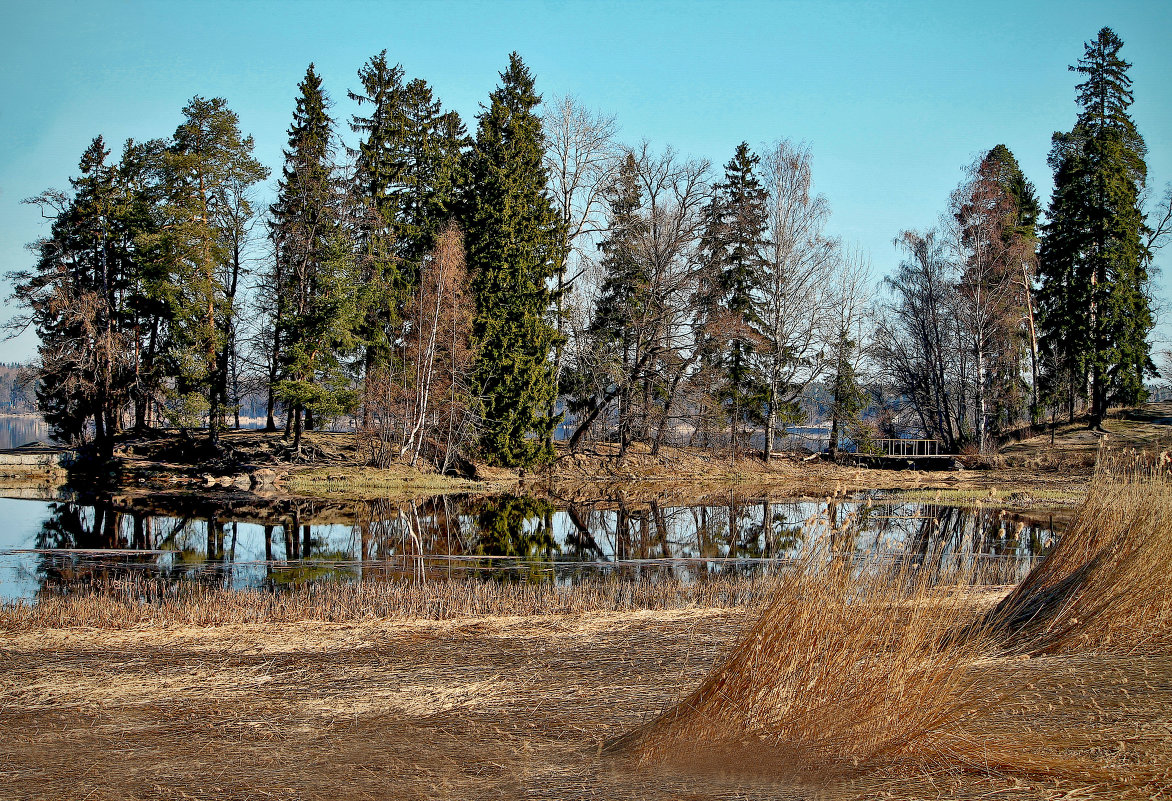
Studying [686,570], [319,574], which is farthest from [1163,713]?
[319,574]

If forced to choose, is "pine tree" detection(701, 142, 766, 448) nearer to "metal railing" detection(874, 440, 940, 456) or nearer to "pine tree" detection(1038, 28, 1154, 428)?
"metal railing" detection(874, 440, 940, 456)

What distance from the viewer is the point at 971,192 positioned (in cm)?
3741

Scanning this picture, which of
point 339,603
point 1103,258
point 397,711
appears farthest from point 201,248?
point 1103,258

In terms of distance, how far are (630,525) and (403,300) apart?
16.3 meters

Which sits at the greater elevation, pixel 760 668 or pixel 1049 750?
pixel 760 668

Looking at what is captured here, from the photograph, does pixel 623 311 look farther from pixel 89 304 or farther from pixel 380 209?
pixel 89 304

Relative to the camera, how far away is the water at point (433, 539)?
49.1ft

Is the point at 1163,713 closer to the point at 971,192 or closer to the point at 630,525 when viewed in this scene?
the point at 630,525

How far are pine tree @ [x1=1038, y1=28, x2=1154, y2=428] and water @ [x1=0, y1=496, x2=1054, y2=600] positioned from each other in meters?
17.7

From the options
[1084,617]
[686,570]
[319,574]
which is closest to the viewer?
[1084,617]

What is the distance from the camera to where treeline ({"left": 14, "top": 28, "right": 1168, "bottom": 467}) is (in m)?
33.9

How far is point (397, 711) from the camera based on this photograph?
7016 millimetres

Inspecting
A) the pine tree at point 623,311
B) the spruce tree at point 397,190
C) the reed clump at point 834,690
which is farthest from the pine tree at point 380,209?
the reed clump at point 834,690

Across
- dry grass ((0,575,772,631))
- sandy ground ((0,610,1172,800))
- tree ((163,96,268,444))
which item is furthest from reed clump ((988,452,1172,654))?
tree ((163,96,268,444))
